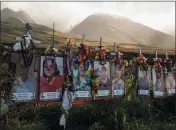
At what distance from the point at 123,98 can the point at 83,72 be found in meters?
1.83

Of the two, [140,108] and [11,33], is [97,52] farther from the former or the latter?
[11,33]

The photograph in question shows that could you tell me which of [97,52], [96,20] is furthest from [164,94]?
[96,20]

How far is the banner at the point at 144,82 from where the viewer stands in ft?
32.9

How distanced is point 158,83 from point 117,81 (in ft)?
6.75

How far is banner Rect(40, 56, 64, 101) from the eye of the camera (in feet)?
24.4

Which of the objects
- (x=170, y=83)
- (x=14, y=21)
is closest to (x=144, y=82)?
(x=170, y=83)

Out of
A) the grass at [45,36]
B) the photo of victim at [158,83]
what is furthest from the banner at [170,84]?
the grass at [45,36]

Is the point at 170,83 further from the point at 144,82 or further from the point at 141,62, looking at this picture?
the point at 141,62

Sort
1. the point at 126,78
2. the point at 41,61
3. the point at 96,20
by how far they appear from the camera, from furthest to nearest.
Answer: the point at 96,20 < the point at 126,78 < the point at 41,61

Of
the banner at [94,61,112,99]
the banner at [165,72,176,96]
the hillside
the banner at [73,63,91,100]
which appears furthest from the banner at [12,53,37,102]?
the hillside

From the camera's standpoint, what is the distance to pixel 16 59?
22.8ft

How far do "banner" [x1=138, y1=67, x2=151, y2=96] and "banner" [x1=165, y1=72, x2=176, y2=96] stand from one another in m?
1.04

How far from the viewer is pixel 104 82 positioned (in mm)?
8914

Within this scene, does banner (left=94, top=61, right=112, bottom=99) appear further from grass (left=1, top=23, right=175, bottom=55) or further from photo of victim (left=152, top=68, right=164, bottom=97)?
grass (left=1, top=23, right=175, bottom=55)
